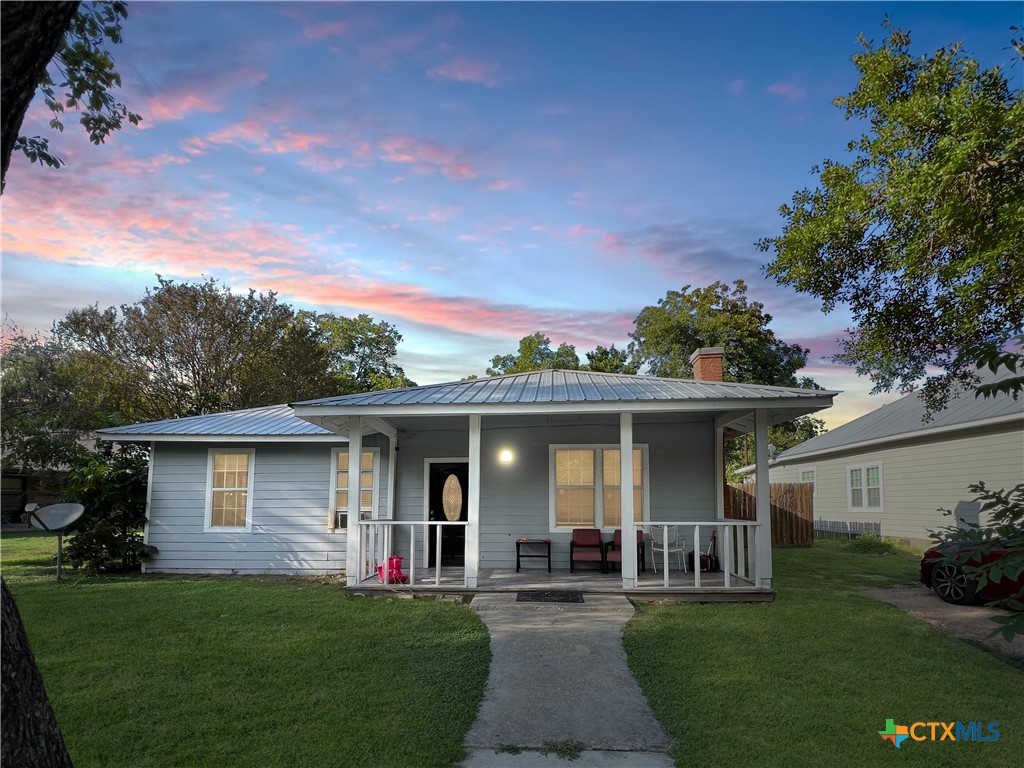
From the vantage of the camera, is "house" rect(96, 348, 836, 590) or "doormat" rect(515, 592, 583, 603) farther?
"house" rect(96, 348, 836, 590)

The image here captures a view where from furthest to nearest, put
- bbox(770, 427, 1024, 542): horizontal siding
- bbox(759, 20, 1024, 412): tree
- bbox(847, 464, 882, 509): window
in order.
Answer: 1. bbox(847, 464, 882, 509): window
2. bbox(770, 427, 1024, 542): horizontal siding
3. bbox(759, 20, 1024, 412): tree

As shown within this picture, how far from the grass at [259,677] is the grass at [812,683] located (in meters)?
1.70

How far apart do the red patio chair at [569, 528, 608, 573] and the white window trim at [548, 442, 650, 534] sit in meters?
0.37

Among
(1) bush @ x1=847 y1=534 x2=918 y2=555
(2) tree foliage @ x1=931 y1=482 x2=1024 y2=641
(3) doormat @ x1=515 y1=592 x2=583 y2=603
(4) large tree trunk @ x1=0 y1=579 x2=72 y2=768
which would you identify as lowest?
(1) bush @ x1=847 y1=534 x2=918 y2=555

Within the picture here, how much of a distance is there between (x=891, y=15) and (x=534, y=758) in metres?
9.63

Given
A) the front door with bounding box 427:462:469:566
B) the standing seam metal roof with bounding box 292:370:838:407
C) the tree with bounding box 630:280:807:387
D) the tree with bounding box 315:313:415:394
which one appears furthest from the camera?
the tree with bounding box 315:313:415:394

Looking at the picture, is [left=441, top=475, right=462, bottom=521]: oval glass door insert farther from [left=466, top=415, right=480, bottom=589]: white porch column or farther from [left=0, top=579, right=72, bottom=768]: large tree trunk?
[left=0, top=579, right=72, bottom=768]: large tree trunk

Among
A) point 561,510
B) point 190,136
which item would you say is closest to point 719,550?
point 561,510

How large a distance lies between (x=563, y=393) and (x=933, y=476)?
39.8 ft

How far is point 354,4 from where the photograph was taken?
7.23 metres

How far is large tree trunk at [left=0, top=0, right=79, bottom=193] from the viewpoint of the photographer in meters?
2.06

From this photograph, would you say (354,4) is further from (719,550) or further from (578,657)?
(719,550)

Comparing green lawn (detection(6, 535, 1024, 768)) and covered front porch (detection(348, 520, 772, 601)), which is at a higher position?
covered front porch (detection(348, 520, 772, 601))

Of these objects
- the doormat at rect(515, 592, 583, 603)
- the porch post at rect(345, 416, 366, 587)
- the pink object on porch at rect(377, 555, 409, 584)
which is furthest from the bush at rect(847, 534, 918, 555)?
the porch post at rect(345, 416, 366, 587)
